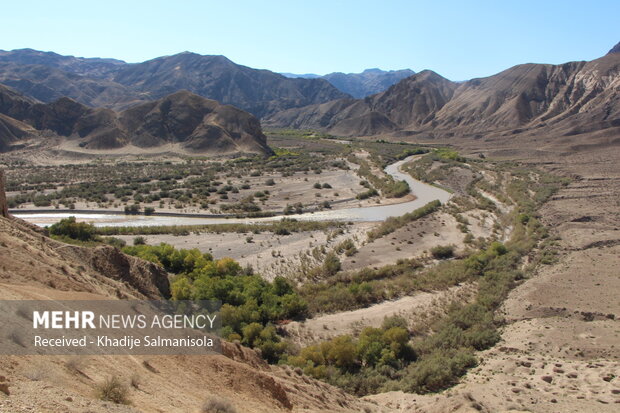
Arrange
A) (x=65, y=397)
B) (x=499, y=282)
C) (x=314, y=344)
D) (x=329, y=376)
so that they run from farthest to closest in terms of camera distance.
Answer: (x=499, y=282) → (x=314, y=344) → (x=329, y=376) → (x=65, y=397)

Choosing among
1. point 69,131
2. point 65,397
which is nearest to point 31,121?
point 69,131

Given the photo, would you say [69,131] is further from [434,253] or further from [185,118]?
[434,253]

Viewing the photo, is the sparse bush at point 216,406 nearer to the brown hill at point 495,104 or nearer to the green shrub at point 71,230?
the green shrub at point 71,230

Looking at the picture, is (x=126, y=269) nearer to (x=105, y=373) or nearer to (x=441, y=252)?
(x=105, y=373)

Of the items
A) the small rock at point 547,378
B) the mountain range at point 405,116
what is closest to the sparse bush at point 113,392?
the small rock at point 547,378

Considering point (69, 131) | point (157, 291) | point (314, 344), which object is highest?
point (69, 131)

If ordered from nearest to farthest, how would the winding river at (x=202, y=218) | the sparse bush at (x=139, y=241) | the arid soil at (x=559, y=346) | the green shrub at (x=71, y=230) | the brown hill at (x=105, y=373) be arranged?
1. the brown hill at (x=105, y=373)
2. the arid soil at (x=559, y=346)
3. the green shrub at (x=71, y=230)
4. the sparse bush at (x=139, y=241)
5. the winding river at (x=202, y=218)
